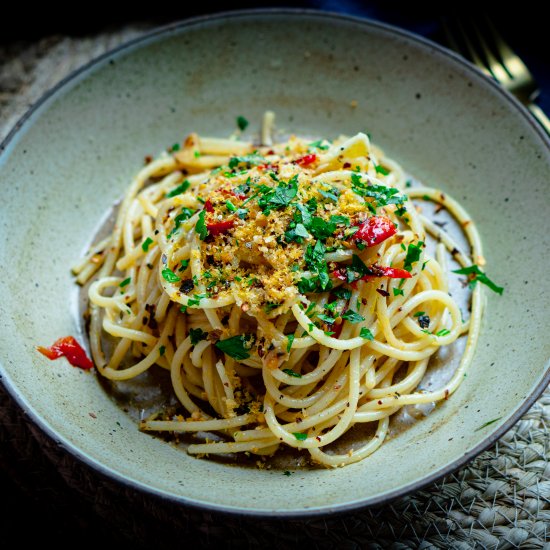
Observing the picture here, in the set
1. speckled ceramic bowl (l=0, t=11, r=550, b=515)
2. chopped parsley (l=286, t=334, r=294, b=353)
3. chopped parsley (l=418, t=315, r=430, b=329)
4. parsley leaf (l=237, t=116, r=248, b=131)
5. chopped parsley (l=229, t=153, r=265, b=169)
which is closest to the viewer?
speckled ceramic bowl (l=0, t=11, r=550, b=515)

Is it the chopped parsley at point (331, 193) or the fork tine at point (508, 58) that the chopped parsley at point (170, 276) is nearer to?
the chopped parsley at point (331, 193)

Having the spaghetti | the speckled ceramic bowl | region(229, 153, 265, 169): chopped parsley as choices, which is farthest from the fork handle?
region(229, 153, 265, 169): chopped parsley

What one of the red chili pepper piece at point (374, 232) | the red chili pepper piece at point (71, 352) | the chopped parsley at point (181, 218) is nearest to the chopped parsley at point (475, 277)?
the red chili pepper piece at point (374, 232)

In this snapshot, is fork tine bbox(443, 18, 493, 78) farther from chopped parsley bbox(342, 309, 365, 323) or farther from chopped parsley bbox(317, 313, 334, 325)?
chopped parsley bbox(317, 313, 334, 325)

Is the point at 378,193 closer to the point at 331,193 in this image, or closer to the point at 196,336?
the point at 331,193

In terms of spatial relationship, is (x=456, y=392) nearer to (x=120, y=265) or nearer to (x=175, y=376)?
(x=175, y=376)

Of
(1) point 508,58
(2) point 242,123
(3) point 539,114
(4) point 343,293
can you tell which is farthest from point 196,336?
(1) point 508,58

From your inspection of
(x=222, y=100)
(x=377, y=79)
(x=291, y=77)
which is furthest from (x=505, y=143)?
(x=222, y=100)
